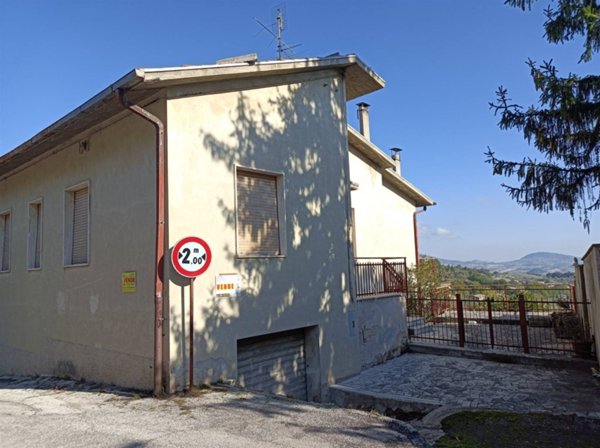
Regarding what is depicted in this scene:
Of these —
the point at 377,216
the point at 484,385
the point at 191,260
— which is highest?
the point at 377,216

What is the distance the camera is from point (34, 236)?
409 inches

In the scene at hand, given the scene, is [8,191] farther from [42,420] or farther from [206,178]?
[42,420]

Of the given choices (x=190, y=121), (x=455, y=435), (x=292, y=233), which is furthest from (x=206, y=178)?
(x=455, y=435)

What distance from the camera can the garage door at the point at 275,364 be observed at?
7.80m

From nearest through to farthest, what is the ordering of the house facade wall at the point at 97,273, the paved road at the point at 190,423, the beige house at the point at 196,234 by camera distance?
the paved road at the point at 190,423 → the beige house at the point at 196,234 → the house facade wall at the point at 97,273

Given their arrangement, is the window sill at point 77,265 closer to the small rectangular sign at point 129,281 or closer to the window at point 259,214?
the small rectangular sign at point 129,281

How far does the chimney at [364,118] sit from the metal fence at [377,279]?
6.70 meters

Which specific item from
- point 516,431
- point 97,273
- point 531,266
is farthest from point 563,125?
point 531,266

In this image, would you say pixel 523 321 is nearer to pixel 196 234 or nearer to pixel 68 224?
pixel 196 234

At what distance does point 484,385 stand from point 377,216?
8.88m

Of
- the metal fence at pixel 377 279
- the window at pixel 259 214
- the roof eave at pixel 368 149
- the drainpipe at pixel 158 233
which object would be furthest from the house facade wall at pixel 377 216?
the drainpipe at pixel 158 233

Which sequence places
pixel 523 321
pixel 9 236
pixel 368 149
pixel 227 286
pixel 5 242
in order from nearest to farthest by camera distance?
1. pixel 227 286
2. pixel 523 321
3. pixel 9 236
4. pixel 5 242
5. pixel 368 149

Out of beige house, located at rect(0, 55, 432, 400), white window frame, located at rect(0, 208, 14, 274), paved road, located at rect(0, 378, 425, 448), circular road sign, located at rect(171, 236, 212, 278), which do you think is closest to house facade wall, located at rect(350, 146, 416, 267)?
beige house, located at rect(0, 55, 432, 400)

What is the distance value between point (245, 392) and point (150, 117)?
4411 millimetres
